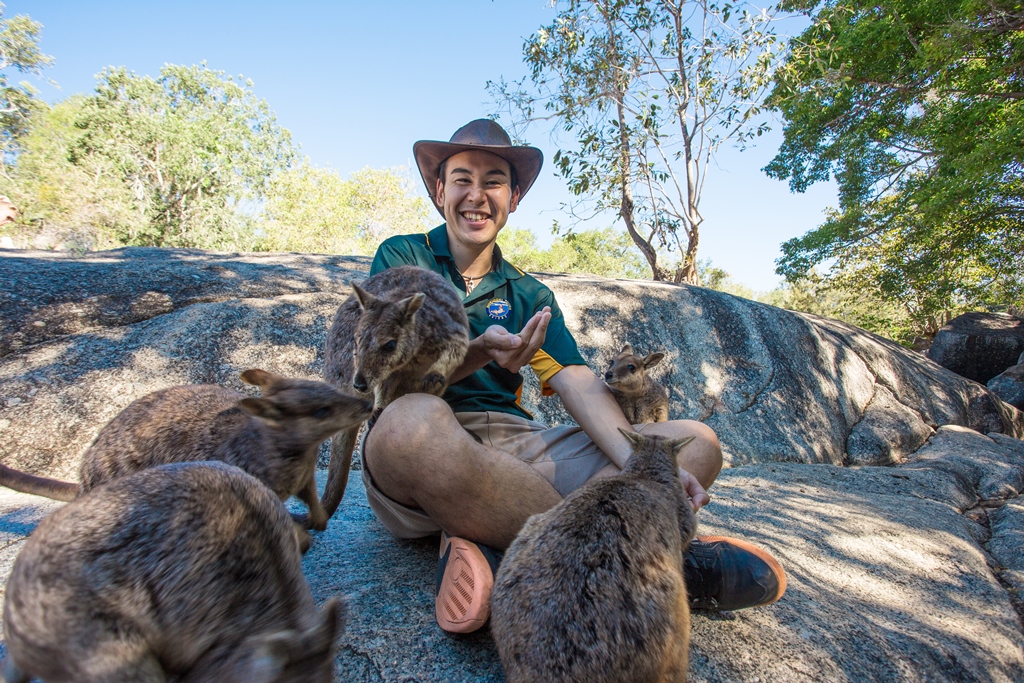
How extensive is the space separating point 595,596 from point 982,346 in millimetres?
15255

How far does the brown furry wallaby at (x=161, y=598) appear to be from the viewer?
4.92ft

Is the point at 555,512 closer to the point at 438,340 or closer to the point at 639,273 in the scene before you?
the point at 438,340

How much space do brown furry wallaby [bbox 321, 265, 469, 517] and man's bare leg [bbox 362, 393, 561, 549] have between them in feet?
1.04

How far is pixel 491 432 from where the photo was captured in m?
3.46

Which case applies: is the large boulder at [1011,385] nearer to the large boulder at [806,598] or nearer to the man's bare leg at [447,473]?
the large boulder at [806,598]

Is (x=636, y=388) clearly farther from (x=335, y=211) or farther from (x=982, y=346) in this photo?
(x=335, y=211)

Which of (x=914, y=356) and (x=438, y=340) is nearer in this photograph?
(x=438, y=340)

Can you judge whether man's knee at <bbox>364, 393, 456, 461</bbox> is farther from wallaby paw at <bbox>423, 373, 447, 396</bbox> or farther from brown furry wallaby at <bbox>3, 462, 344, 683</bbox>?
brown furry wallaby at <bbox>3, 462, 344, 683</bbox>

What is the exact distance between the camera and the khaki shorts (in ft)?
10.5

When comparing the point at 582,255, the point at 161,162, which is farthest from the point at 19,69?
the point at 582,255

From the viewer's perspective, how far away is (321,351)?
19.7 feet

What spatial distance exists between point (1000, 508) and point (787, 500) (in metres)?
2.70

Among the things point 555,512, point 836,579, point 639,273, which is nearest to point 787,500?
point 836,579

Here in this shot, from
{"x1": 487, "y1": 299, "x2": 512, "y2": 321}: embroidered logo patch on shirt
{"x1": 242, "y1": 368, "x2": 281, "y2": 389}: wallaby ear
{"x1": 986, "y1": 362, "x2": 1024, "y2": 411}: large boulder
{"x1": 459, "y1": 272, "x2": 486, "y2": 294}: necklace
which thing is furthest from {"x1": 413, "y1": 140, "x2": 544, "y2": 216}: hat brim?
{"x1": 986, "y1": 362, "x2": 1024, "y2": 411}: large boulder
